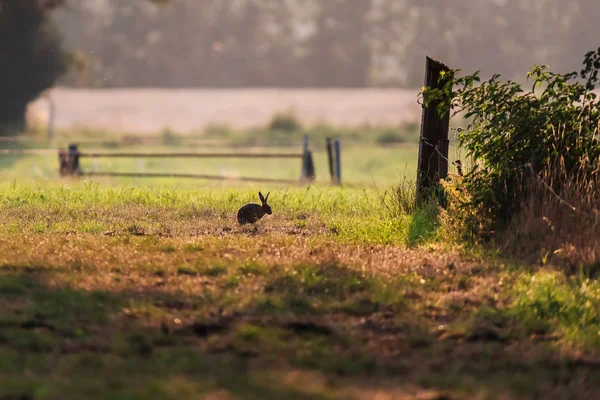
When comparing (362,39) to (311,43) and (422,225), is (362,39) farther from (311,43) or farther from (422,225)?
(422,225)

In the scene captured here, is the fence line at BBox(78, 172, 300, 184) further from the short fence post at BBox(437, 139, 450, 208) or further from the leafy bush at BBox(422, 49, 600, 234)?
the leafy bush at BBox(422, 49, 600, 234)

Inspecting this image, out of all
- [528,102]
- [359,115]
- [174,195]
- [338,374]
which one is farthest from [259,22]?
[338,374]

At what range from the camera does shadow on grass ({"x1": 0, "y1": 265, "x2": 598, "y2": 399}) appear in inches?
208

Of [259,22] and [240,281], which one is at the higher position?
[259,22]

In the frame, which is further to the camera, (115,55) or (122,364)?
(115,55)

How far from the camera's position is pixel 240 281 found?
7746 millimetres

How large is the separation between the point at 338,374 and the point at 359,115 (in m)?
44.3

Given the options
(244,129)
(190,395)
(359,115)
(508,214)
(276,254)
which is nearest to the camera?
(190,395)

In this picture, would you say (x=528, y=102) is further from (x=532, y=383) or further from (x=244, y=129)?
(x=244, y=129)

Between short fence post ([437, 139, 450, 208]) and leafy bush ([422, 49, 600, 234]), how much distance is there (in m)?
0.74

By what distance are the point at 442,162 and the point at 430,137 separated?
578 mm

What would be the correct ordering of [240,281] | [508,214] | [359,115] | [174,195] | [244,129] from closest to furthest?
[240,281] → [508,214] → [174,195] → [244,129] → [359,115]

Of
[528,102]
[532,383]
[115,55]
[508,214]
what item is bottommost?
[532,383]

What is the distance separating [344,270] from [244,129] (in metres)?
38.8
